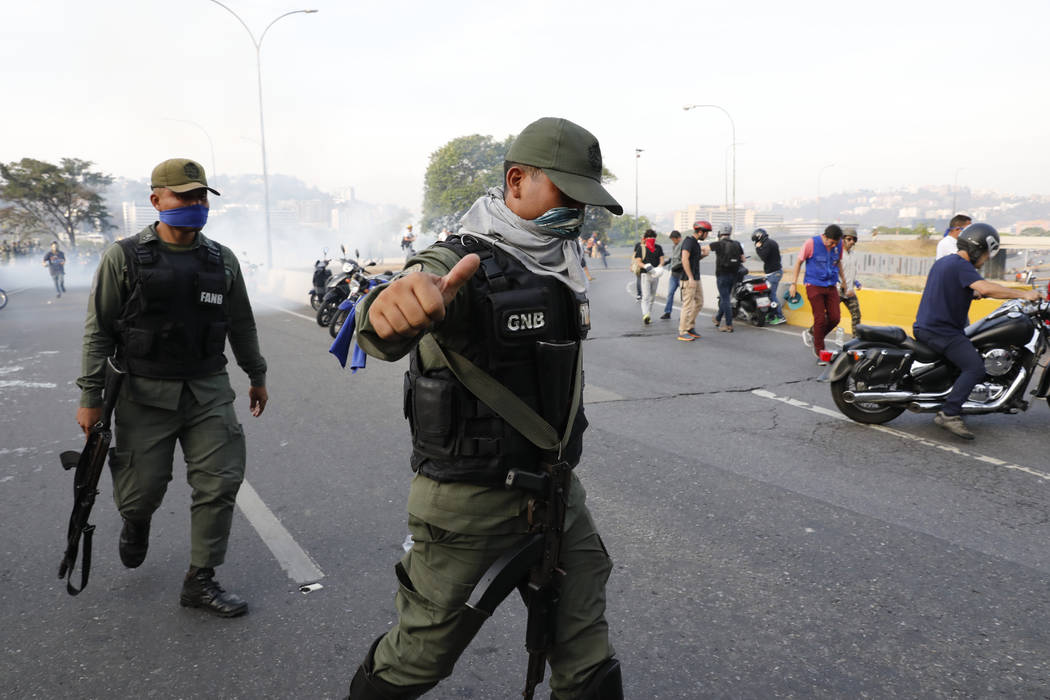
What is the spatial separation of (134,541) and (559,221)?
2489mm

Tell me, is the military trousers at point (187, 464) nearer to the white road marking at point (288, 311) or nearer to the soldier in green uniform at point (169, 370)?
the soldier in green uniform at point (169, 370)

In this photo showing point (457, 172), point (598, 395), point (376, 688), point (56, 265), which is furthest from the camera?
point (457, 172)

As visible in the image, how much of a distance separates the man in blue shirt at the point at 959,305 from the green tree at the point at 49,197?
180ft

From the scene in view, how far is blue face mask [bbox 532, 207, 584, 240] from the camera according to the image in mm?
1842

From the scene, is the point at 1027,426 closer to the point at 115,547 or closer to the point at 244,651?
the point at 244,651

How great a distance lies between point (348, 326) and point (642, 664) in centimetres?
177

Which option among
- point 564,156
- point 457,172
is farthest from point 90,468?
point 457,172

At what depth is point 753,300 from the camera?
40.1 ft

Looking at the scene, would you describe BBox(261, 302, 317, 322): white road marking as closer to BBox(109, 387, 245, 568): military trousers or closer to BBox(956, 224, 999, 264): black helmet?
BBox(956, 224, 999, 264): black helmet

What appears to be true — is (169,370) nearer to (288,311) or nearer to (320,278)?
(320,278)

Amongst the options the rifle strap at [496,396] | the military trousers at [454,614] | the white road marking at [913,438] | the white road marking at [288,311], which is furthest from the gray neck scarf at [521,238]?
the white road marking at [288,311]

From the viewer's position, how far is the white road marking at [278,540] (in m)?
3.51

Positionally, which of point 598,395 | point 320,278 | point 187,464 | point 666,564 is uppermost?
point 320,278

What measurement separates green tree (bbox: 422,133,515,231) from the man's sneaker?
66.0m
